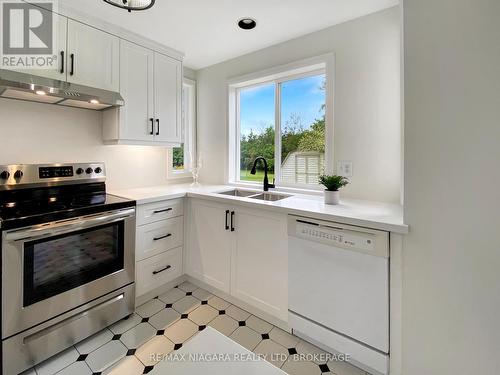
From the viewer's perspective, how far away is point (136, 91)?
7.63 ft

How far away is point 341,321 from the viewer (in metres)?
1.57

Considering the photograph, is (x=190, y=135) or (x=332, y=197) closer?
(x=332, y=197)

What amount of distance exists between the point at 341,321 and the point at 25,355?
1922mm

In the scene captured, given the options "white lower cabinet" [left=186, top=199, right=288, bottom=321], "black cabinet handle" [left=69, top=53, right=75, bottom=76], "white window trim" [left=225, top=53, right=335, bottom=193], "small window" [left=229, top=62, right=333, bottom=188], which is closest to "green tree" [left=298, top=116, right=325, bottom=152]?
"small window" [left=229, top=62, right=333, bottom=188]

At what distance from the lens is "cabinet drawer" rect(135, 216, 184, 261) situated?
2123mm

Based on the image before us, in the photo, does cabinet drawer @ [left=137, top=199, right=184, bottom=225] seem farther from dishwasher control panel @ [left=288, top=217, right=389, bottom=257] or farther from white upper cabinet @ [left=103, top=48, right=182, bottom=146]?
dishwasher control panel @ [left=288, top=217, right=389, bottom=257]

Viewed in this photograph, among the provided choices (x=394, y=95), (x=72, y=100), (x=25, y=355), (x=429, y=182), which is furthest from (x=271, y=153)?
(x=25, y=355)

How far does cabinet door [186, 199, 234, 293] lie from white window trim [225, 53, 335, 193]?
75cm

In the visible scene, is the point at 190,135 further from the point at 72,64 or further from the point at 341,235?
the point at 341,235

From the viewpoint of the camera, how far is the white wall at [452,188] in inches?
45.2

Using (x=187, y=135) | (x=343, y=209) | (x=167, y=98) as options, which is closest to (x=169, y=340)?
(x=343, y=209)

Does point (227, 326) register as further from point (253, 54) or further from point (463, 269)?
point (253, 54)

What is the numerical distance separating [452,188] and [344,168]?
94cm

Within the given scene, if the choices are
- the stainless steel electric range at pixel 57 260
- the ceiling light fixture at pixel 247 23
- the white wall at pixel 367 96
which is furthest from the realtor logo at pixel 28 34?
the white wall at pixel 367 96
